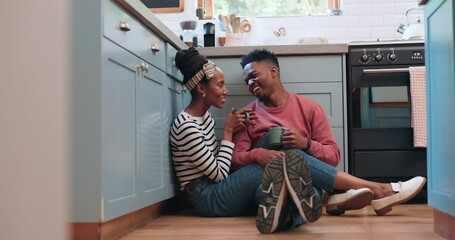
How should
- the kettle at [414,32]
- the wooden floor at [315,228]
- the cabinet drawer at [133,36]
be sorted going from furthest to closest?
1. the kettle at [414,32]
2. the wooden floor at [315,228]
3. the cabinet drawer at [133,36]

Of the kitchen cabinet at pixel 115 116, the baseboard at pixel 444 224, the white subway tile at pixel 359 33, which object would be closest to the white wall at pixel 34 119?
the kitchen cabinet at pixel 115 116

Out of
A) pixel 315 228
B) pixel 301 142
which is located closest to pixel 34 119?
pixel 315 228

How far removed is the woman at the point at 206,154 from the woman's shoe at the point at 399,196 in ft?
1.89

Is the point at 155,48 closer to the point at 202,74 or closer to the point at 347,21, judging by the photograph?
the point at 202,74

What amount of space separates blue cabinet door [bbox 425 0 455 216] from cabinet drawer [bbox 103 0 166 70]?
1.11 m

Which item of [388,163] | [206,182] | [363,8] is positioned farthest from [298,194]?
[363,8]

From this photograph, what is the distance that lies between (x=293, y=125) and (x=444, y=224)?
114cm

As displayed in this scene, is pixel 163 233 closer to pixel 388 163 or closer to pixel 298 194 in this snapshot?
pixel 298 194

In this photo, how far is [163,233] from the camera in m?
2.28

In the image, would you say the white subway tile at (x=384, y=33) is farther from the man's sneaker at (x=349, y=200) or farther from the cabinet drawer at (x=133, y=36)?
the cabinet drawer at (x=133, y=36)

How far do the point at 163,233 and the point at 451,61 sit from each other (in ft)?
3.97

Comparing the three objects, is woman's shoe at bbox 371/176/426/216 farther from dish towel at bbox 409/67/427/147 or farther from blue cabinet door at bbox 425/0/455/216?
dish towel at bbox 409/67/427/147

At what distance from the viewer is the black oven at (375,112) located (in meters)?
3.52

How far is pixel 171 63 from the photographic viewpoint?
297cm
